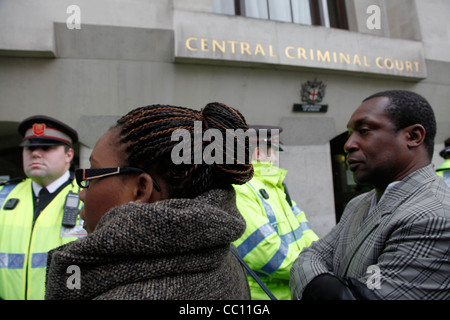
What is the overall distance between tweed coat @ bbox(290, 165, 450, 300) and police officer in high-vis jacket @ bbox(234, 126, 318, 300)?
42 centimetres

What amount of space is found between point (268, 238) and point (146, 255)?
4.13ft

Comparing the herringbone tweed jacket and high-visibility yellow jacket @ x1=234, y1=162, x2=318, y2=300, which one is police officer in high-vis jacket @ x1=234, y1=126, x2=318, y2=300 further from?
the herringbone tweed jacket

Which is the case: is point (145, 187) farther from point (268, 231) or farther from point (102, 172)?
point (268, 231)

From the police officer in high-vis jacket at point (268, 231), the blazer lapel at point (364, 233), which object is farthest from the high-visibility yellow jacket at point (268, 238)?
the blazer lapel at point (364, 233)

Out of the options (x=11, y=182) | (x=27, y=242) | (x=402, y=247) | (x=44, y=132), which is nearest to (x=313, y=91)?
(x=44, y=132)

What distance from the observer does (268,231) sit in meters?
1.96

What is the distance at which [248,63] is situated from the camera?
4828 millimetres

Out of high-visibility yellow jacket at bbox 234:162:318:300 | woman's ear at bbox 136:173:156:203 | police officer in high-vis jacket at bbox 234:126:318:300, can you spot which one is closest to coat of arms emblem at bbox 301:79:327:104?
police officer in high-vis jacket at bbox 234:126:318:300

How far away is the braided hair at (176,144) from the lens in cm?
97

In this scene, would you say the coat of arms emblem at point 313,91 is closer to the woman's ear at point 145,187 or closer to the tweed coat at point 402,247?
the tweed coat at point 402,247

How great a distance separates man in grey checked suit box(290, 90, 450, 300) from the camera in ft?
3.60

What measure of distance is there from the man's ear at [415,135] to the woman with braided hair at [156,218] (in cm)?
85

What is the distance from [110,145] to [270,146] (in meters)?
2.10
